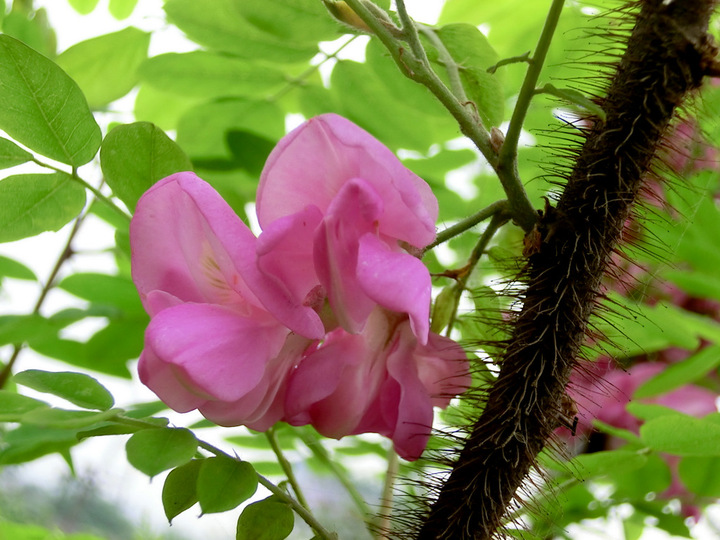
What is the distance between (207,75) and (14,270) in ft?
0.94

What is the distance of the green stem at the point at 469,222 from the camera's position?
43 centimetres

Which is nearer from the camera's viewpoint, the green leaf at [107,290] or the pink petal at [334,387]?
the pink petal at [334,387]

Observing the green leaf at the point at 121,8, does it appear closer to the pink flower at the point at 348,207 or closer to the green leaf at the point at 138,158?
the green leaf at the point at 138,158

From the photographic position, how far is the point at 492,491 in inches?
16.1

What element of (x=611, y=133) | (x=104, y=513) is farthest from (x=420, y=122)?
(x=104, y=513)

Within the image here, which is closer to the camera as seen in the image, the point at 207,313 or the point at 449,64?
the point at 207,313

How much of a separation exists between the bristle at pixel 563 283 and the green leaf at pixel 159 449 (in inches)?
5.7

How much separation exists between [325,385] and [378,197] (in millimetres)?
116

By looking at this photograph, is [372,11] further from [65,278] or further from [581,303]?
[65,278]

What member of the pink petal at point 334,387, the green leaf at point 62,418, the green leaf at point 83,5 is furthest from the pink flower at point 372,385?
the green leaf at point 83,5

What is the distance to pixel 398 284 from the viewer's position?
35 cm

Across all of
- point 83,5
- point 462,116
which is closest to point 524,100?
point 462,116

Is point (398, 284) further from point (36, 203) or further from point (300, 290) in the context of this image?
point (36, 203)

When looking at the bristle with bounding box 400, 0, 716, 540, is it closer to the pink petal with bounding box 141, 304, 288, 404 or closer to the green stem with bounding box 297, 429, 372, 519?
the pink petal with bounding box 141, 304, 288, 404
